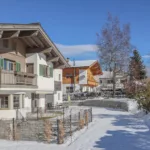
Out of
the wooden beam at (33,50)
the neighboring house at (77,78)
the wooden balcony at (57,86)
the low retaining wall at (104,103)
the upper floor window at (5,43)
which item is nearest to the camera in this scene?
the upper floor window at (5,43)

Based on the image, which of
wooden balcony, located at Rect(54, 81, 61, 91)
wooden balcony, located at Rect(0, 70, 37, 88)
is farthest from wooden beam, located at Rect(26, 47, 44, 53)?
wooden balcony, located at Rect(54, 81, 61, 91)

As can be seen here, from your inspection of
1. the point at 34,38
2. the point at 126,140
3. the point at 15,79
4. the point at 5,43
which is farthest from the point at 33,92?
the point at 126,140

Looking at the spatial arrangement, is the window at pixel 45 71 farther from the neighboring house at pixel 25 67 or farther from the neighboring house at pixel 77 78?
the neighboring house at pixel 77 78

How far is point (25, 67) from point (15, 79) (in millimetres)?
3803

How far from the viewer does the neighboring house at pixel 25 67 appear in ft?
69.6

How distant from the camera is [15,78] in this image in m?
21.8

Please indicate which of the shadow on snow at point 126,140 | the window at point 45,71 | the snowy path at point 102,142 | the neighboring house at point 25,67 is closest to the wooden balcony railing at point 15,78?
the neighboring house at point 25,67

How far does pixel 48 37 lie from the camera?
2514 centimetres

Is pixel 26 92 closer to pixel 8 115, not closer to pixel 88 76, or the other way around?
pixel 8 115

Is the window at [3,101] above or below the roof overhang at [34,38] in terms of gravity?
below

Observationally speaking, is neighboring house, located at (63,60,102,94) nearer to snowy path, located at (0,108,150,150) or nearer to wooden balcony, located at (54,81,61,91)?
wooden balcony, located at (54,81,61,91)

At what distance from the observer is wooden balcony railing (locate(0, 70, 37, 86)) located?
67.7 ft

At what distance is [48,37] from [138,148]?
1520cm

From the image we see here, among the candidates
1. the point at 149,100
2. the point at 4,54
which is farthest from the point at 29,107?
the point at 149,100
